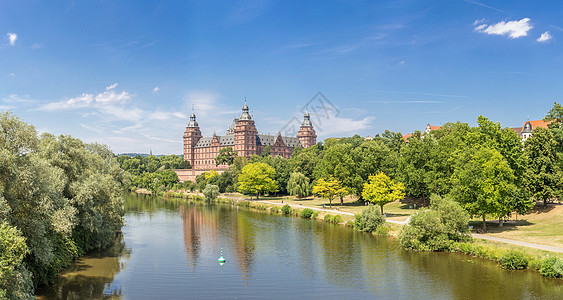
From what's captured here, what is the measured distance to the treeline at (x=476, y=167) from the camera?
36562 mm

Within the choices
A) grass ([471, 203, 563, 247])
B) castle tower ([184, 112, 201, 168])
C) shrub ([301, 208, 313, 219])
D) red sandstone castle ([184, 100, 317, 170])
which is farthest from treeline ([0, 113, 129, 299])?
castle tower ([184, 112, 201, 168])

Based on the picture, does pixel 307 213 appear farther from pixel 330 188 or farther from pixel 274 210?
pixel 274 210

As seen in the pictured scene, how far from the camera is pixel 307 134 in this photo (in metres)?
175

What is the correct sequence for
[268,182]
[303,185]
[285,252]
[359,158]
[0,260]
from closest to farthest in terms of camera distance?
[0,260]
[285,252]
[359,158]
[303,185]
[268,182]

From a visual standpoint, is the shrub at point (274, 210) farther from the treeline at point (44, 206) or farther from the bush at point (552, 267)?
the bush at point (552, 267)

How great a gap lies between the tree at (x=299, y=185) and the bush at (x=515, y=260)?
49356 mm

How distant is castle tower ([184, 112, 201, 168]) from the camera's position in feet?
577

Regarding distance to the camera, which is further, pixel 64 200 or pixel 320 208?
pixel 320 208

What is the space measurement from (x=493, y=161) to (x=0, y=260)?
3766cm

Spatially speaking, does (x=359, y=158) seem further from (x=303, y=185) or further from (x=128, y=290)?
(x=128, y=290)

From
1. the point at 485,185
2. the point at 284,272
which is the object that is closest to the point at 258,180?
the point at 485,185

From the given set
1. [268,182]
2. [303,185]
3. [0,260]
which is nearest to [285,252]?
[0,260]

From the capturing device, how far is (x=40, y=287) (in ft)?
79.9

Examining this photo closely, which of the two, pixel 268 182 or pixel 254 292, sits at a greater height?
pixel 268 182
